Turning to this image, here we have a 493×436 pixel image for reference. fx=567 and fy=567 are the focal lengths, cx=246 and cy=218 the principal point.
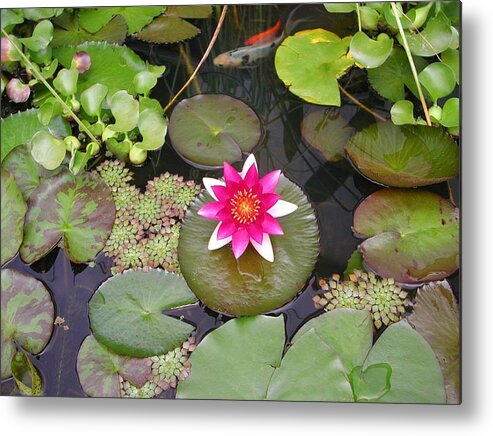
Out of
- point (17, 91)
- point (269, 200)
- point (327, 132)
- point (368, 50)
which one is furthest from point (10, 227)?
point (368, 50)

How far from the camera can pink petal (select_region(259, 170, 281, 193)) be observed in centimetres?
101

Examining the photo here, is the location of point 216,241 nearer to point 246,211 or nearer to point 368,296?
point 246,211

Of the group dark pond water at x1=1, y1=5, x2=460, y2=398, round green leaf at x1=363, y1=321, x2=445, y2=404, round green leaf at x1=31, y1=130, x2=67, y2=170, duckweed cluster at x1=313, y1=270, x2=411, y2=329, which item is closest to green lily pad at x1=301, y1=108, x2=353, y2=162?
dark pond water at x1=1, y1=5, x2=460, y2=398

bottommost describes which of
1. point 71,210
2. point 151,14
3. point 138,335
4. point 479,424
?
point 479,424

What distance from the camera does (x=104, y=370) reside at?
3.42ft

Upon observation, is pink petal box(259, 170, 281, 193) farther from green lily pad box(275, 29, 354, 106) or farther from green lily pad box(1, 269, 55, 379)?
green lily pad box(1, 269, 55, 379)

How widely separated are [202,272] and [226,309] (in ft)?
0.26

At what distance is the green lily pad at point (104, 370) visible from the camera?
3.41 ft

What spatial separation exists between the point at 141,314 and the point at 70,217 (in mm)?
231

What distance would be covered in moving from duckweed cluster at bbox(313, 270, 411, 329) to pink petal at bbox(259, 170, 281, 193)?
189 millimetres

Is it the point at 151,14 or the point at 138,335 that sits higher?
the point at 151,14

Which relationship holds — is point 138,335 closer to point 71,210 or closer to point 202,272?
point 202,272

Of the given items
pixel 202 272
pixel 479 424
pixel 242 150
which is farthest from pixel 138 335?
pixel 479 424

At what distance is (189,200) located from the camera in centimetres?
106
